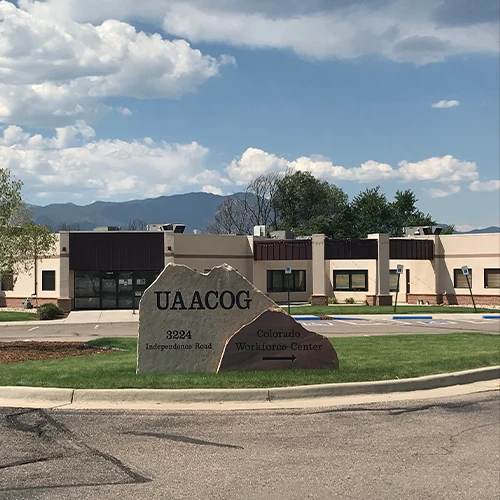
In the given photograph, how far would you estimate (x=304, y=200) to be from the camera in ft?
299

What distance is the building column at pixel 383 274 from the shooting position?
43125mm

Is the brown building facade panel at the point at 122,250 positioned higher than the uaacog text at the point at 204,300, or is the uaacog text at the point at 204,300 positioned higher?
the brown building facade panel at the point at 122,250

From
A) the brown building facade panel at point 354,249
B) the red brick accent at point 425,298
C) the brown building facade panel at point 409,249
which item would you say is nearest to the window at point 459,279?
the red brick accent at point 425,298

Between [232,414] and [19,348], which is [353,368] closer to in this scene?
[232,414]

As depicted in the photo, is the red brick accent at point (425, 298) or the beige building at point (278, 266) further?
the red brick accent at point (425, 298)

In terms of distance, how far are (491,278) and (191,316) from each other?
3490 centimetres

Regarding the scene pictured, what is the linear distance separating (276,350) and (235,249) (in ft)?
106

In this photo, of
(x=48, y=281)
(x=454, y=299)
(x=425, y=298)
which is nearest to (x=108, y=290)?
(x=48, y=281)

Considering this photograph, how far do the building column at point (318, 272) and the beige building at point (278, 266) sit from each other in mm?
63

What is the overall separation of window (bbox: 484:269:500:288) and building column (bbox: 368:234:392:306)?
6.24 metres

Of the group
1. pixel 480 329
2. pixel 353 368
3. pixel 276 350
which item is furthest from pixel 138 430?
pixel 480 329

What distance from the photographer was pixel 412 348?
55.6 ft

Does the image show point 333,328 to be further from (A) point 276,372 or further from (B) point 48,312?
(A) point 276,372

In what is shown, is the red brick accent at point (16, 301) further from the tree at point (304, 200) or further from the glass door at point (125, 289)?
the tree at point (304, 200)
